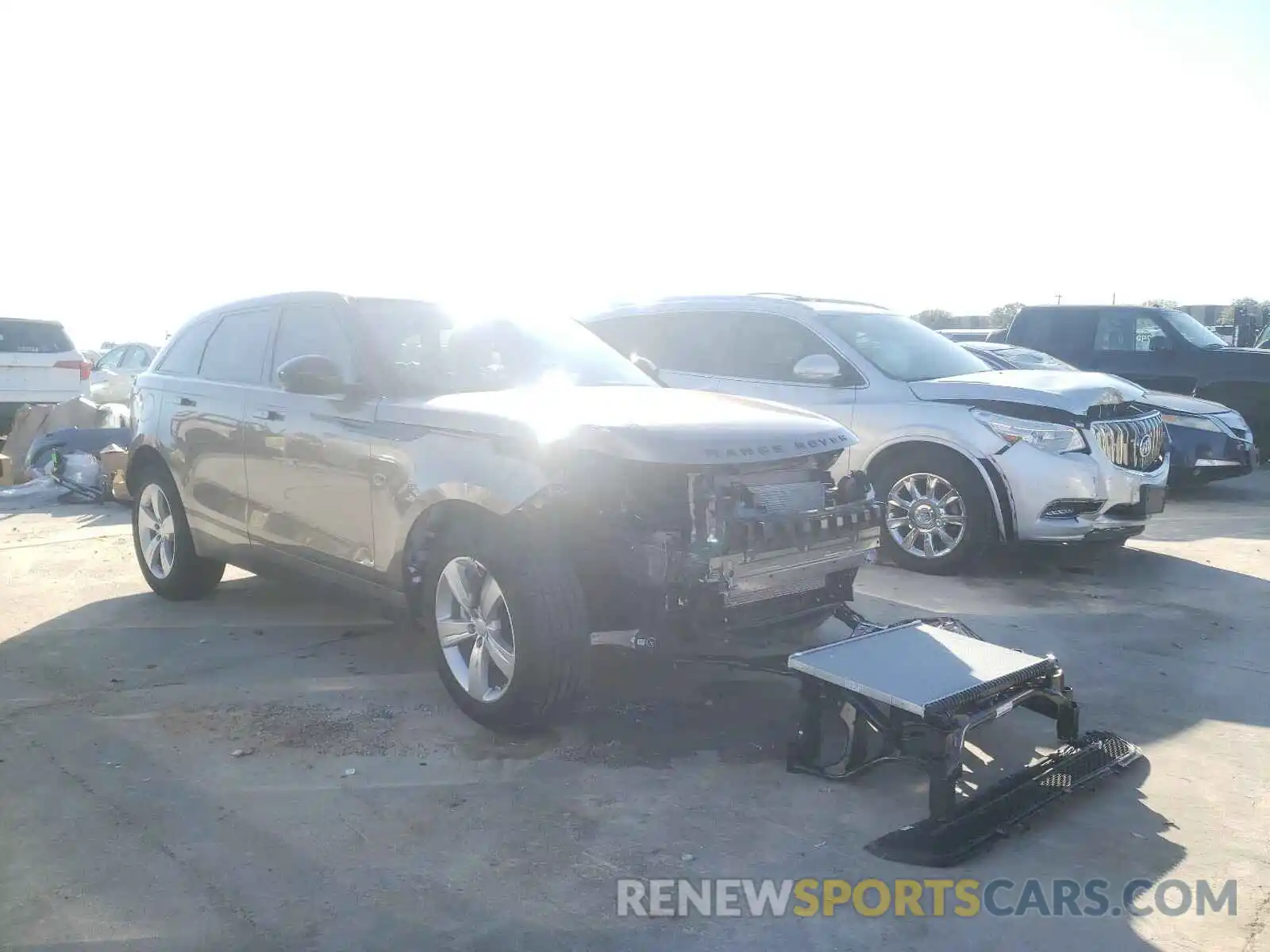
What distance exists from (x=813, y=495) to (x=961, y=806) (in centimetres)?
139

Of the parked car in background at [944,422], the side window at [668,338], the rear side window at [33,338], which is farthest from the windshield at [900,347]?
the rear side window at [33,338]

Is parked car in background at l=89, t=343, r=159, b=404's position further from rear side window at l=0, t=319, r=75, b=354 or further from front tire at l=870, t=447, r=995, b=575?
front tire at l=870, t=447, r=995, b=575

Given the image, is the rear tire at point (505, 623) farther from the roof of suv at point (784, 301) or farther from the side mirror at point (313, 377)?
the roof of suv at point (784, 301)

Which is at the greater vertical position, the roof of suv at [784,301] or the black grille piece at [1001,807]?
the roof of suv at [784,301]

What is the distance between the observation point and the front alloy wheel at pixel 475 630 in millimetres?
3867

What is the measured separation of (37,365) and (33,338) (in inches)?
16.4

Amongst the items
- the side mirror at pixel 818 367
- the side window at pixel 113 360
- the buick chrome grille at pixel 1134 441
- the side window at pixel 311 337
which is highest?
the side window at pixel 311 337

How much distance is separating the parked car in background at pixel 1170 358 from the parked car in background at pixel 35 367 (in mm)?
12644

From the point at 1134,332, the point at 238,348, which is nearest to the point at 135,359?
the point at 238,348

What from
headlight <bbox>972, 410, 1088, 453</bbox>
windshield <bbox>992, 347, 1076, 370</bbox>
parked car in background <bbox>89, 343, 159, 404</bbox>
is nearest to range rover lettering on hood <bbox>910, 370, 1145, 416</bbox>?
headlight <bbox>972, 410, 1088, 453</bbox>

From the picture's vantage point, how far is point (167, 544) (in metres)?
6.05

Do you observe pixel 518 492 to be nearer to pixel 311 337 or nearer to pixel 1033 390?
pixel 311 337

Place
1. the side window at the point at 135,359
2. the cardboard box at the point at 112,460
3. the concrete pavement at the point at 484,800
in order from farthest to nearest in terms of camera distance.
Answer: the side window at the point at 135,359
the cardboard box at the point at 112,460
the concrete pavement at the point at 484,800

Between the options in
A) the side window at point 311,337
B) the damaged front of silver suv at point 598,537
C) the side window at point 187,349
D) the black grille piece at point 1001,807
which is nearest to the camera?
the black grille piece at point 1001,807
